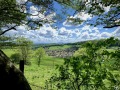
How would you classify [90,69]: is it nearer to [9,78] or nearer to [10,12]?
[9,78]

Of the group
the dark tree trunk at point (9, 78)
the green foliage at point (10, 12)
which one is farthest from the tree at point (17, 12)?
the dark tree trunk at point (9, 78)

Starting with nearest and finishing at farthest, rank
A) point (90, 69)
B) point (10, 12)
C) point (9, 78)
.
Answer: point (9, 78), point (90, 69), point (10, 12)

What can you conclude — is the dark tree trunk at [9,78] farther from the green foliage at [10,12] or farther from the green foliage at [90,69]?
the green foliage at [10,12]

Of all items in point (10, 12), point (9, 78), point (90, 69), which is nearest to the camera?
point (9, 78)

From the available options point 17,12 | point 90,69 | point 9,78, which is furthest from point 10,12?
point 90,69

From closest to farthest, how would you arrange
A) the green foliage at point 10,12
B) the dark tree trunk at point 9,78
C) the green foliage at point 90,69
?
1. the dark tree trunk at point 9,78
2. the green foliage at point 90,69
3. the green foliage at point 10,12

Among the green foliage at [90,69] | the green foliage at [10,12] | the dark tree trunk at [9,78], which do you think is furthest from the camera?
the green foliage at [10,12]

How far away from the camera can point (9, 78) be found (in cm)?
427

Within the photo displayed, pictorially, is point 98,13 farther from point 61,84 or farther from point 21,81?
point 21,81

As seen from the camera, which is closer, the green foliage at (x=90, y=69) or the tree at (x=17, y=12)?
the green foliage at (x=90, y=69)

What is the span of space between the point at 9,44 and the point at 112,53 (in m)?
21.7

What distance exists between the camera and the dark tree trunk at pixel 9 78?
4.18m

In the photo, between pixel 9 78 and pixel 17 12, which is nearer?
pixel 9 78

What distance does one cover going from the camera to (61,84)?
4832mm
